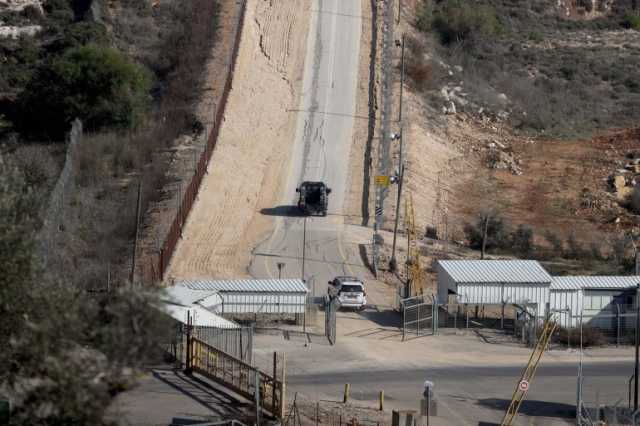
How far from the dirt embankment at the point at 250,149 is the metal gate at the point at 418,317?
8322 millimetres

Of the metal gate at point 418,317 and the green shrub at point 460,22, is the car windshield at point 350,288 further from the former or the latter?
the green shrub at point 460,22

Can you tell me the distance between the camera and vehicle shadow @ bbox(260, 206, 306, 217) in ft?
173

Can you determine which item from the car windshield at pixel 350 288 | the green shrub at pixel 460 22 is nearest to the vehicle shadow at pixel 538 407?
the car windshield at pixel 350 288

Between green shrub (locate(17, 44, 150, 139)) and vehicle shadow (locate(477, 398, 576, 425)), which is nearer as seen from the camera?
vehicle shadow (locate(477, 398, 576, 425))

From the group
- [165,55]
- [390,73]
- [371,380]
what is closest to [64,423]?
[371,380]

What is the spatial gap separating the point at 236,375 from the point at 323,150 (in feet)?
108

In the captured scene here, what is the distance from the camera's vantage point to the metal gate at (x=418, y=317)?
1551 inches

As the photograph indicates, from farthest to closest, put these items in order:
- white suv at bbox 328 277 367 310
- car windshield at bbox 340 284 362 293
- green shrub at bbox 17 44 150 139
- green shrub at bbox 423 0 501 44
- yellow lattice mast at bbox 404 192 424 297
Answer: green shrub at bbox 423 0 501 44, green shrub at bbox 17 44 150 139, yellow lattice mast at bbox 404 192 424 297, car windshield at bbox 340 284 362 293, white suv at bbox 328 277 367 310

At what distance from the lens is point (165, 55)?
75.8 m

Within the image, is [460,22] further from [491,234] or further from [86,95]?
[491,234]

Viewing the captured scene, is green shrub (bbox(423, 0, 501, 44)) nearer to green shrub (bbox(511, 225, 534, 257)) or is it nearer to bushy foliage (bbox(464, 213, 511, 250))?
bushy foliage (bbox(464, 213, 511, 250))

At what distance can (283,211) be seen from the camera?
2094 inches

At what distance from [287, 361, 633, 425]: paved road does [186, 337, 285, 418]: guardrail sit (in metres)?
2.98

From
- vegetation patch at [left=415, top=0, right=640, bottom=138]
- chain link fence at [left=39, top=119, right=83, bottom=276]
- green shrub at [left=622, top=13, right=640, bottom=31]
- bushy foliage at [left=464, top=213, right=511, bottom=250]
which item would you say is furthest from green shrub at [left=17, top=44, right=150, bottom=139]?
green shrub at [left=622, top=13, right=640, bottom=31]
